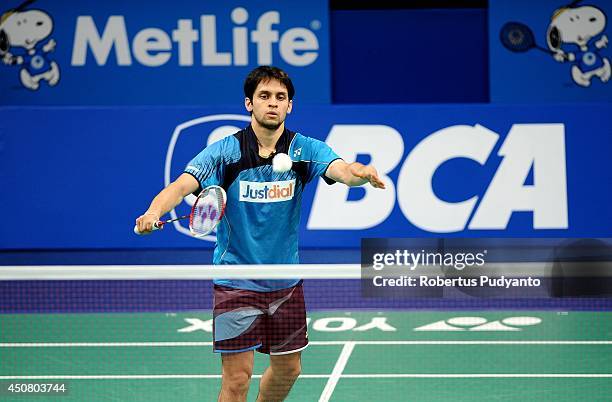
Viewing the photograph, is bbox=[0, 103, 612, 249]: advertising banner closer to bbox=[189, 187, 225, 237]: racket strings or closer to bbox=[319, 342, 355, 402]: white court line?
bbox=[319, 342, 355, 402]: white court line

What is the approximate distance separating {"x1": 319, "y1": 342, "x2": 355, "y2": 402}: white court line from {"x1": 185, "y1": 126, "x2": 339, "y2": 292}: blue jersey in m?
1.59

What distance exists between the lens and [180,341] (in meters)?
8.06

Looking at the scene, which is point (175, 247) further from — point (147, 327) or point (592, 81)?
point (592, 81)

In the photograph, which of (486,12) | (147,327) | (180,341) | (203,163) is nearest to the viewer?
(203,163)

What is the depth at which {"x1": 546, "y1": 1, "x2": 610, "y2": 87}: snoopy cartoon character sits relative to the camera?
1124 cm

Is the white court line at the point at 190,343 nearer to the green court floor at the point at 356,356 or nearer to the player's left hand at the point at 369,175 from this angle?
the green court floor at the point at 356,356

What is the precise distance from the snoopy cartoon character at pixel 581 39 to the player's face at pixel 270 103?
676 centimetres

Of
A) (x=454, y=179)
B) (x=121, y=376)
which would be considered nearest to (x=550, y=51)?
(x=454, y=179)

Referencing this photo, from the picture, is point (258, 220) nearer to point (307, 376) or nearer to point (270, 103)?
point (270, 103)

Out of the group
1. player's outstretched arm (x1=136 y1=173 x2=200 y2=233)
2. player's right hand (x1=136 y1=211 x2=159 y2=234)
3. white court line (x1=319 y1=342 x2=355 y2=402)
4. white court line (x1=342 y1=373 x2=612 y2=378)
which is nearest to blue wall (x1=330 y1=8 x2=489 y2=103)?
white court line (x1=319 y1=342 x2=355 y2=402)

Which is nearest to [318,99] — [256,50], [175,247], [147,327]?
[256,50]

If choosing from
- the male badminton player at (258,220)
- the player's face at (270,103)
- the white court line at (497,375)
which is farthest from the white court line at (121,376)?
the player's face at (270,103)

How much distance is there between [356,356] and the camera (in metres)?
7.52

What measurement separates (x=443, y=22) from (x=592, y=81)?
187 cm
